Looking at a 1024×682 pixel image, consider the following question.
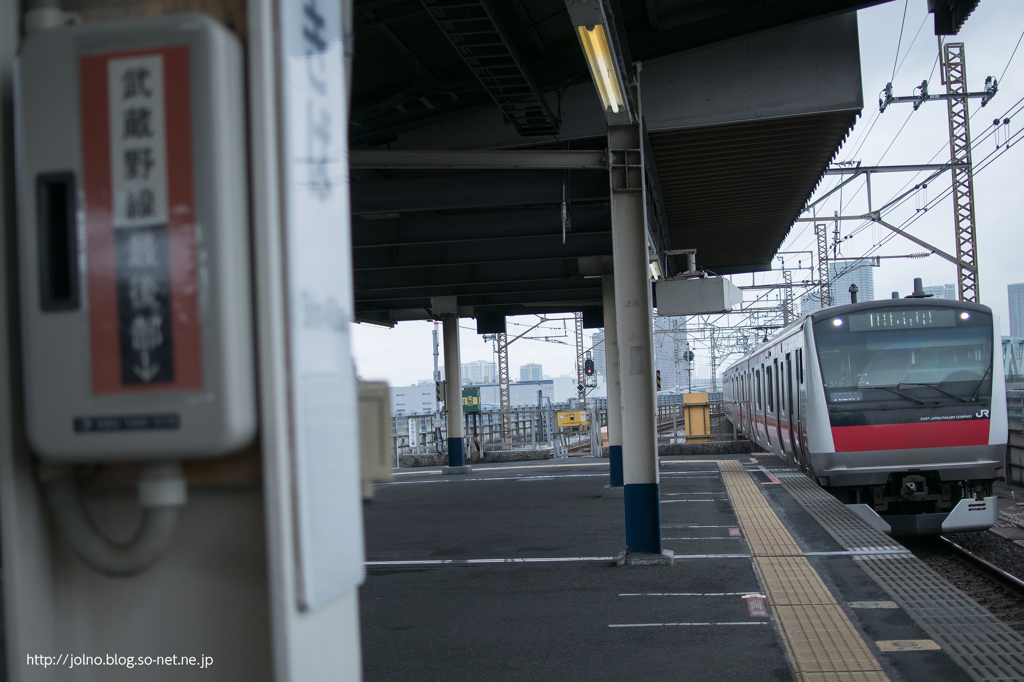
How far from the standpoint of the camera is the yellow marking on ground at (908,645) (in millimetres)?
4336

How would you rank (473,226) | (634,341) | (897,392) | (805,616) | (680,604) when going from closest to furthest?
(805,616) < (680,604) < (634,341) < (897,392) < (473,226)

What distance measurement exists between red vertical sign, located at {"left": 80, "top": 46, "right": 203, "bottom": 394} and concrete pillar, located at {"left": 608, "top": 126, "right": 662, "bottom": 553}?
5.98 m

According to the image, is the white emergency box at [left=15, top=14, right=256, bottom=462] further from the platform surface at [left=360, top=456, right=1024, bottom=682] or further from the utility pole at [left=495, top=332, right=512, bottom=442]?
the utility pole at [left=495, top=332, right=512, bottom=442]

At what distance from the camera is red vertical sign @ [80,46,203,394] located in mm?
1360

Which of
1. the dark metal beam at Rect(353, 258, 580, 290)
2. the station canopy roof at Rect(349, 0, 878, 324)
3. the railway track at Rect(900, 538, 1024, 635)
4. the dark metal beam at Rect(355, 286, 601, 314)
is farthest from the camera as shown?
the dark metal beam at Rect(355, 286, 601, 314)

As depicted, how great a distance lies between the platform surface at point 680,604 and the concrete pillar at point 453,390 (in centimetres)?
730

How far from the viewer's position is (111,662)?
1571 millimetres

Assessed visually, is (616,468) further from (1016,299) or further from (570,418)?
(1016,299)

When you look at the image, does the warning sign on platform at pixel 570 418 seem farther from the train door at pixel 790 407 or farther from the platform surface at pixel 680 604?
the platform surface at pixel 680 604

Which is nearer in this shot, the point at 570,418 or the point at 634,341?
the point at 634,341

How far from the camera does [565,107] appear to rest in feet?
28.5

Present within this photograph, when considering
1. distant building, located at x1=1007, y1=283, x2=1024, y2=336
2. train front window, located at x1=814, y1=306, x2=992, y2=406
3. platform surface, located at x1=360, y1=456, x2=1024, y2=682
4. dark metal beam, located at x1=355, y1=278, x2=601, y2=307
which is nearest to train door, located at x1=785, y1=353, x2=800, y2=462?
platform surface, located at x1=360, y1=456, x2=1024, y2=682

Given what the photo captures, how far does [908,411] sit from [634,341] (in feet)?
13.5

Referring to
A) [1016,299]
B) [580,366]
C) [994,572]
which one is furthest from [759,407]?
[1016,299]
